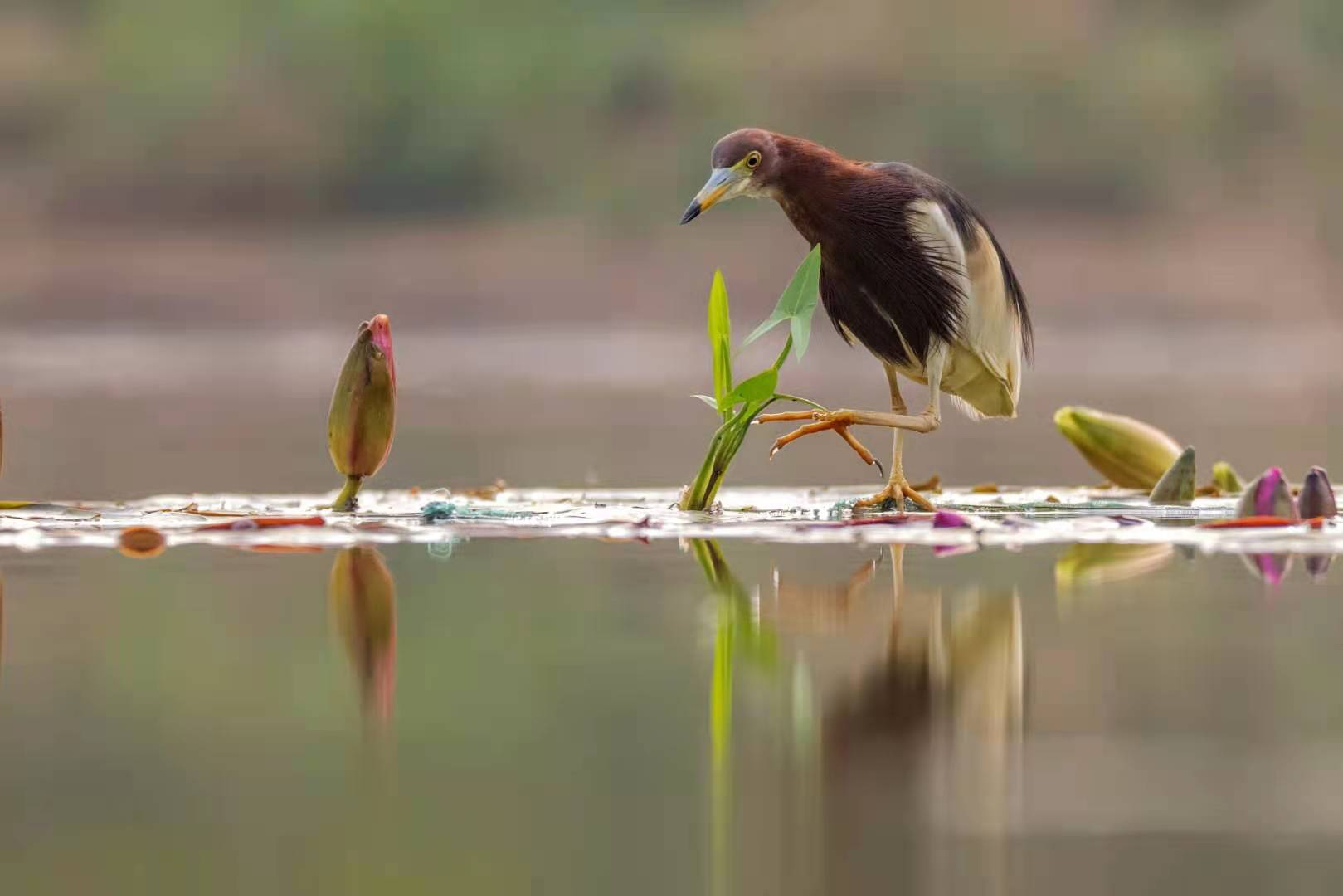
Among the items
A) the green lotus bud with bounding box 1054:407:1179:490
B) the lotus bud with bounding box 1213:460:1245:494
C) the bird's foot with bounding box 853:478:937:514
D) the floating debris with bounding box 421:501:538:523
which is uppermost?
the green lotus bud with bounding box 1054:407:1179:490

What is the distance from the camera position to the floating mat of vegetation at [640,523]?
18.0 feet

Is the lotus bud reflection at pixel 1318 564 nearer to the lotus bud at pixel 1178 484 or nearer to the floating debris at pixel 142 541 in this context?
the lotus bud at pixel 1178 484

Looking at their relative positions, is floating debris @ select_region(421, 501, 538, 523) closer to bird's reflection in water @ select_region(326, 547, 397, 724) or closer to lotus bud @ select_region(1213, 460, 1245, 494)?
bird's reflection in water @ select_region(326, 547, 397, 724)

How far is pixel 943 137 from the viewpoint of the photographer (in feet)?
94.1

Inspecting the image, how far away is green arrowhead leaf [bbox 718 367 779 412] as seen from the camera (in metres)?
5.96

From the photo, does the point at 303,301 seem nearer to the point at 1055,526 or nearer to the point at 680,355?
the point at 680,355

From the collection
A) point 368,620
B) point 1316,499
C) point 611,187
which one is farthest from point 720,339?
point 611,187

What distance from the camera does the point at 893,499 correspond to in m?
6.41

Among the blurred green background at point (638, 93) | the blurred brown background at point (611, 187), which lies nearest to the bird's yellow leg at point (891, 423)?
the blurred brown background at point (611, 187)

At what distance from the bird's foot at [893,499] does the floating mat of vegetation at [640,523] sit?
0.10 meters

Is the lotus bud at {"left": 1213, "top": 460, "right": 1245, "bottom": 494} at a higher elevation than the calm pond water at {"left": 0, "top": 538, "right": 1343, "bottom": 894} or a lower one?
higher

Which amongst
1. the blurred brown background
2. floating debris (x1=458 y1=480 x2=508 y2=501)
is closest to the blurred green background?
the blurred brown background

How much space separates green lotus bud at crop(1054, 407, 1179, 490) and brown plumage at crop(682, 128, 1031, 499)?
96 centimetres

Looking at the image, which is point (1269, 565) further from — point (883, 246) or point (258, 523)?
point (258, 523)
